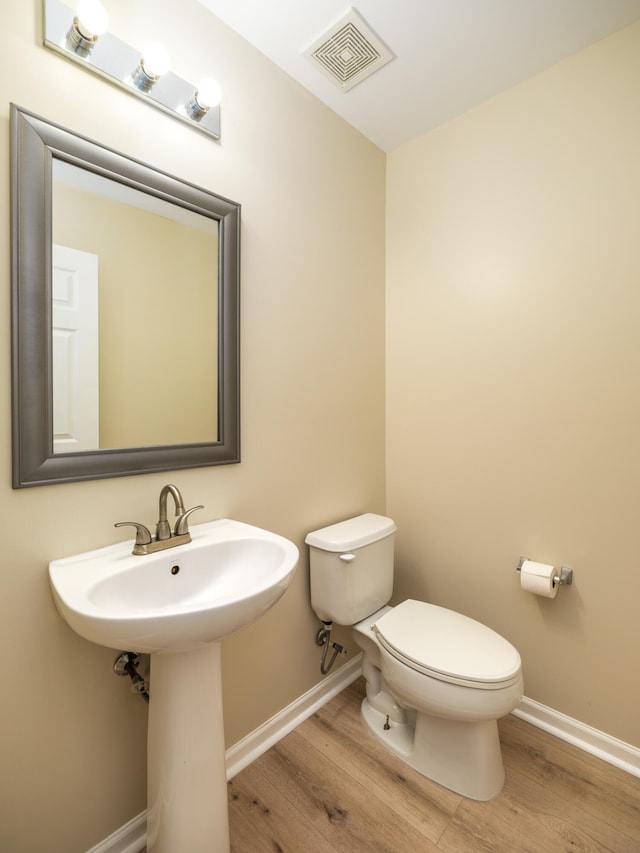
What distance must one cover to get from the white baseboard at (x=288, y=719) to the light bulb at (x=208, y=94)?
2.04m

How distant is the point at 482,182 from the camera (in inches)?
65.9

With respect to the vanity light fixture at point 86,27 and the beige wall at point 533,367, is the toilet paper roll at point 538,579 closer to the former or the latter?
the beige wall at point 533,367

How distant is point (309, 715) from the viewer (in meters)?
1.63

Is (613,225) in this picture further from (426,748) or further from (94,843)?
(94,843)

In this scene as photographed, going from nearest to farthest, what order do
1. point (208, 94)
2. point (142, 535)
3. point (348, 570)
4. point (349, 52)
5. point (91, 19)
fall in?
point (91, 19), point (142, 535), point (208, 94), point (349, 52), point (348, 570)

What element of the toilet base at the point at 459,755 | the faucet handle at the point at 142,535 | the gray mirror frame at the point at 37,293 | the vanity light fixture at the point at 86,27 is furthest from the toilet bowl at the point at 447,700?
the vanity light fixture at the point at 86,27

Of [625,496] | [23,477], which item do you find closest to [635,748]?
[625,496]

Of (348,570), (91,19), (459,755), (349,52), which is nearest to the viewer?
(91,19)

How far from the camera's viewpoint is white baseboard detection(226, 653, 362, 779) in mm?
1386

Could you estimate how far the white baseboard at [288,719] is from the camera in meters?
1.39

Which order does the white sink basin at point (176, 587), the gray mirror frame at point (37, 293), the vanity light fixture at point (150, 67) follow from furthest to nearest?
the vanity light fixture at point (150, 67), the gray mirror frame at point (37, 293), the white sink basin at point (176, 587)

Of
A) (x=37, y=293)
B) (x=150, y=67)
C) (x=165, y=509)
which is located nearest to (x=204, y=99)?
(x=150, y=67)

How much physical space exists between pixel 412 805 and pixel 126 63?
90.5 inches

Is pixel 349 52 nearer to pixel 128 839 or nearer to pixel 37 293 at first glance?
pixel 37 293
